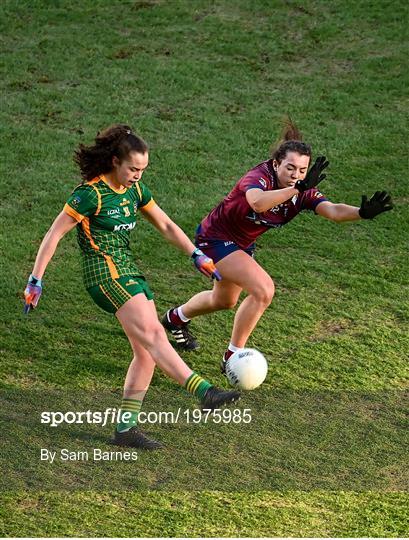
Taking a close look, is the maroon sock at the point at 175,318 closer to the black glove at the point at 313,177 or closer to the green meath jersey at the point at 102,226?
the green meath jersey at the point at 102,226

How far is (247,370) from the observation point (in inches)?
300

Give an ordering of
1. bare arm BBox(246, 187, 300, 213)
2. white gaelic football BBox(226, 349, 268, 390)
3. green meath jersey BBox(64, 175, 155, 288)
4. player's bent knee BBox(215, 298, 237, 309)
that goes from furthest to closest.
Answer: player's bent knee BBox(215, 298, 237, 309) → bare arm BBox(246, 187, 300, 213) → white gaelic football BBox(226, 349, 268, 390) → green meath jersey BBox(64, 175, 155, 288)

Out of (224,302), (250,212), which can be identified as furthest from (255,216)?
(224,302)

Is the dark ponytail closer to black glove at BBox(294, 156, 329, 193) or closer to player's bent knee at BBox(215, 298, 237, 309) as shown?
black glove at BBox(294, 156, 329, 193)

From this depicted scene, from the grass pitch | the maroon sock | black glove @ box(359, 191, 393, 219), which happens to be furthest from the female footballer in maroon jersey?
the grass pitch

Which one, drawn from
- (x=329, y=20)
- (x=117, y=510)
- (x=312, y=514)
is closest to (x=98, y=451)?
(x=117, y=510)

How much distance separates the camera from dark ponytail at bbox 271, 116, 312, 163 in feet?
26.4

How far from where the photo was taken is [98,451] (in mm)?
7387

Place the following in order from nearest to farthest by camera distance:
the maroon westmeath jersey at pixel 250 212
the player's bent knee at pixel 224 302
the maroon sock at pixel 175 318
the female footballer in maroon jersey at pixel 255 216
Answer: the female footballer in maroon jersey at pixel 255 216 → the maroon westmeath jersey at pixel 250 212 → the player's bent knee at pixel 224 302 → the maroon sock at pixel 175 318

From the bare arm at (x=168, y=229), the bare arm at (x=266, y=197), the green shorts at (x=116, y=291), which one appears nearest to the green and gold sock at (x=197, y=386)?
the green shorts at (x=116, y=291)

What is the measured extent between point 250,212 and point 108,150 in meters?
1.42

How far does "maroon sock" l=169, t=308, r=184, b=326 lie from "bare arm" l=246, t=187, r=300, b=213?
1386 millimetres

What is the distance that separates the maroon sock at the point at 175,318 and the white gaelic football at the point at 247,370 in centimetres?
133

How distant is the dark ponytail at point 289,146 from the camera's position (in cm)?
805
